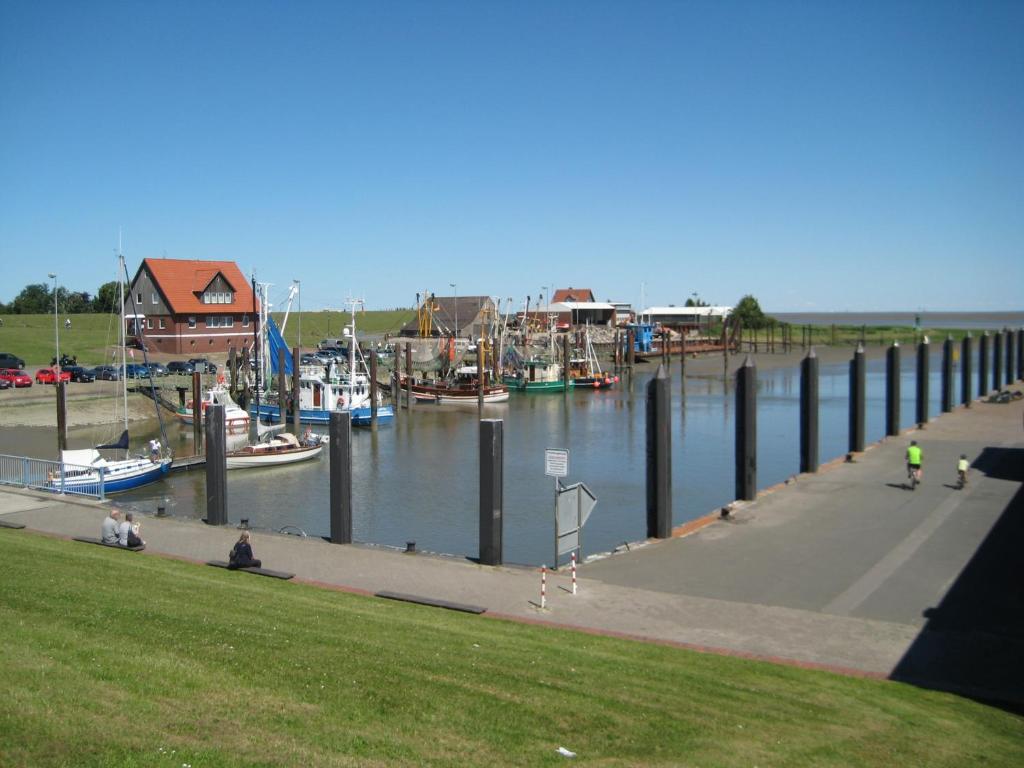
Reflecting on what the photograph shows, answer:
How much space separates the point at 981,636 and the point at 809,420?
18.9 metres

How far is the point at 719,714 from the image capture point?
32.2ft

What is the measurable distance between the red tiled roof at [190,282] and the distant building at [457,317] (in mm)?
23557

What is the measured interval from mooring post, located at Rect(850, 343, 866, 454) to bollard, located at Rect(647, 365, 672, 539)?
1557 cm

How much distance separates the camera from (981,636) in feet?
47.0

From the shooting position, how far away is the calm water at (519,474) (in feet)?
99.4

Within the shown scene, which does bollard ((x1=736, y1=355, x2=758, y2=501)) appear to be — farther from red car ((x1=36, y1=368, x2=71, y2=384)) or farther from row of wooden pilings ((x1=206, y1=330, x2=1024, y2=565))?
red car ((x1=36, y1=368, x2=71, y2=384))

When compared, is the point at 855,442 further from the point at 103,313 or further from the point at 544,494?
the point at 103,313

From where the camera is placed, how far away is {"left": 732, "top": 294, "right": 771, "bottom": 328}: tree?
177000 mm

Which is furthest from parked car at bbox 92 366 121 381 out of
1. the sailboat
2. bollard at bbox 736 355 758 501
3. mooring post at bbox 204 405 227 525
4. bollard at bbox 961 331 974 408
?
bollard at bbox 961 331 974 408

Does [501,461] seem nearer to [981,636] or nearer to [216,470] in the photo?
[216,470]

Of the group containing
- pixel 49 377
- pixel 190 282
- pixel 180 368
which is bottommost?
pixel 49 377

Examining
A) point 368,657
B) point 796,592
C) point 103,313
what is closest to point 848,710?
point 368,657

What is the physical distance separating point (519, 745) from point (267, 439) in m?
40.1

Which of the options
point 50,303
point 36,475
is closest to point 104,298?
point 50,303
